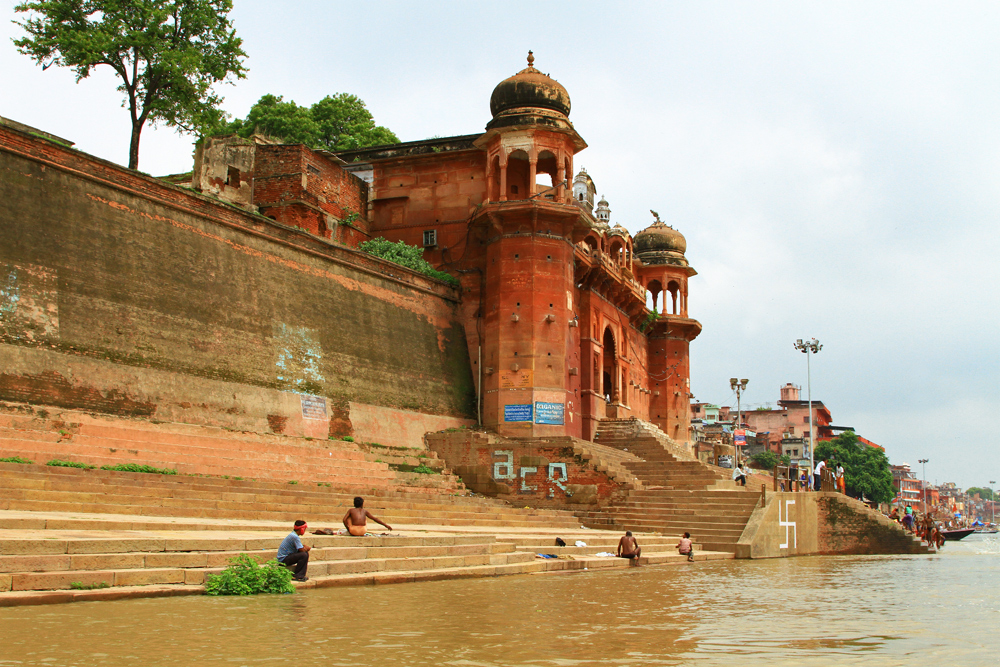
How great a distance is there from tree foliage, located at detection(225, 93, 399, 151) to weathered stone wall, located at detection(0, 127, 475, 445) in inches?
578

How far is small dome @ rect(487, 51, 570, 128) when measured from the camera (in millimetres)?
25156

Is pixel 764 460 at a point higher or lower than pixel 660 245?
lower

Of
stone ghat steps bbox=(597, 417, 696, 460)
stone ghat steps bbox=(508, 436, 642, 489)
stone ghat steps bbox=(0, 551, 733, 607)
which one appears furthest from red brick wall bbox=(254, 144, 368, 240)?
stone ghat steps bbox=(0, 551, 733, 607)

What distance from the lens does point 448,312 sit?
25406mm

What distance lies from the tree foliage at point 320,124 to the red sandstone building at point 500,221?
8.45m

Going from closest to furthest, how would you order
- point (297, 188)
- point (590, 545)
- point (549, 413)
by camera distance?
point (590, 545)
point (549, 413)
point (297, 188)

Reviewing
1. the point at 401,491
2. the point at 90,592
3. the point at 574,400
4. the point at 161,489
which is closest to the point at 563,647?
the point at 90,592

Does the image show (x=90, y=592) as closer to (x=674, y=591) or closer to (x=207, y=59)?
(x=674, y=591)

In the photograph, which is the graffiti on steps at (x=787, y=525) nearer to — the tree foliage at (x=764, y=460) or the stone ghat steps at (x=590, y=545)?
the stone ghat steps at (x=590, y=545)

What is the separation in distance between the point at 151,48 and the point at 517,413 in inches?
494

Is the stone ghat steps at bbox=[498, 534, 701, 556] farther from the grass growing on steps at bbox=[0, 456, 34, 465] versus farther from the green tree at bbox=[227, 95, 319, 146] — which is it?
the green tree at bbox=[227, 95, 319, 146]

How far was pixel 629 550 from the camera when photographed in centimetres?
1602

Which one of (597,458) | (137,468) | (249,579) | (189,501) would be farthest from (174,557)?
(597,458)

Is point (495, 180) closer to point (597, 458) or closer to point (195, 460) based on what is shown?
point (597, 458)
